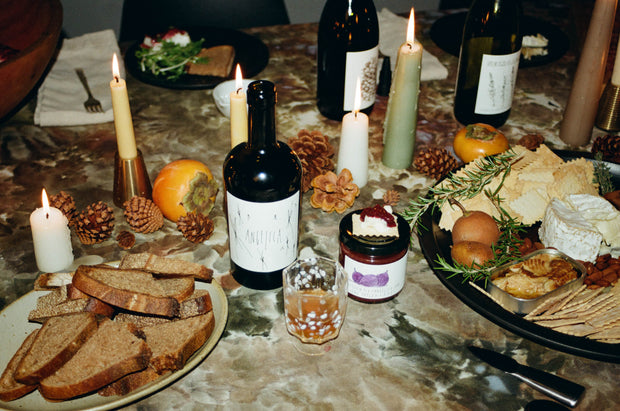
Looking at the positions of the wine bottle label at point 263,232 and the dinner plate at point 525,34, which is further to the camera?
the dinner plate at point 525,34

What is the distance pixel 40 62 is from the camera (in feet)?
4.14

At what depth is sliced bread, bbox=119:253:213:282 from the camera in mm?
928

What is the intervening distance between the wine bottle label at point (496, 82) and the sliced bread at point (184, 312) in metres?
0.84

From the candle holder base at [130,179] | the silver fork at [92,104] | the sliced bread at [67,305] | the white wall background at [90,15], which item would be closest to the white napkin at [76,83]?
the silver fork at [92,104]

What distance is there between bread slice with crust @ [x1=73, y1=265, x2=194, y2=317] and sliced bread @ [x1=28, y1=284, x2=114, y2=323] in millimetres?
20

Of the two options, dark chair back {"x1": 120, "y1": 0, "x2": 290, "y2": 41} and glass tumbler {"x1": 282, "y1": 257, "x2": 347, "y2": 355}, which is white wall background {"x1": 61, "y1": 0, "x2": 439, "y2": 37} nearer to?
dark chair back {"x1": 120, "y1": 0, "x2": 290, "y2": 41}

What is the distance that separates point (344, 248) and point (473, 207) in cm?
31

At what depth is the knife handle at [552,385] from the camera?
0.79 meters

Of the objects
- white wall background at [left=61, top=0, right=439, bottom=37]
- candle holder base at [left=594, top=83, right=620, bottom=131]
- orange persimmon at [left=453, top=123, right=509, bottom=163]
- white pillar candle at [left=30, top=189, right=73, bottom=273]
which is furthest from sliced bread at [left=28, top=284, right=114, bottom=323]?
white wall background at [left=61, top=0, right=439, bottom=37]

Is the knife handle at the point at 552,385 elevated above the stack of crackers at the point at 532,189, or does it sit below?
below

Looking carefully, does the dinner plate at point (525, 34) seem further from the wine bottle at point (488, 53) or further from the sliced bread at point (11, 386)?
the sliced bread at point (11, 386)

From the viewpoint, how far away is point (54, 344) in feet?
2.58

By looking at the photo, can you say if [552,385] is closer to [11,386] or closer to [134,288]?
[134,288]

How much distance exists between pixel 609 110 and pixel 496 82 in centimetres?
35
